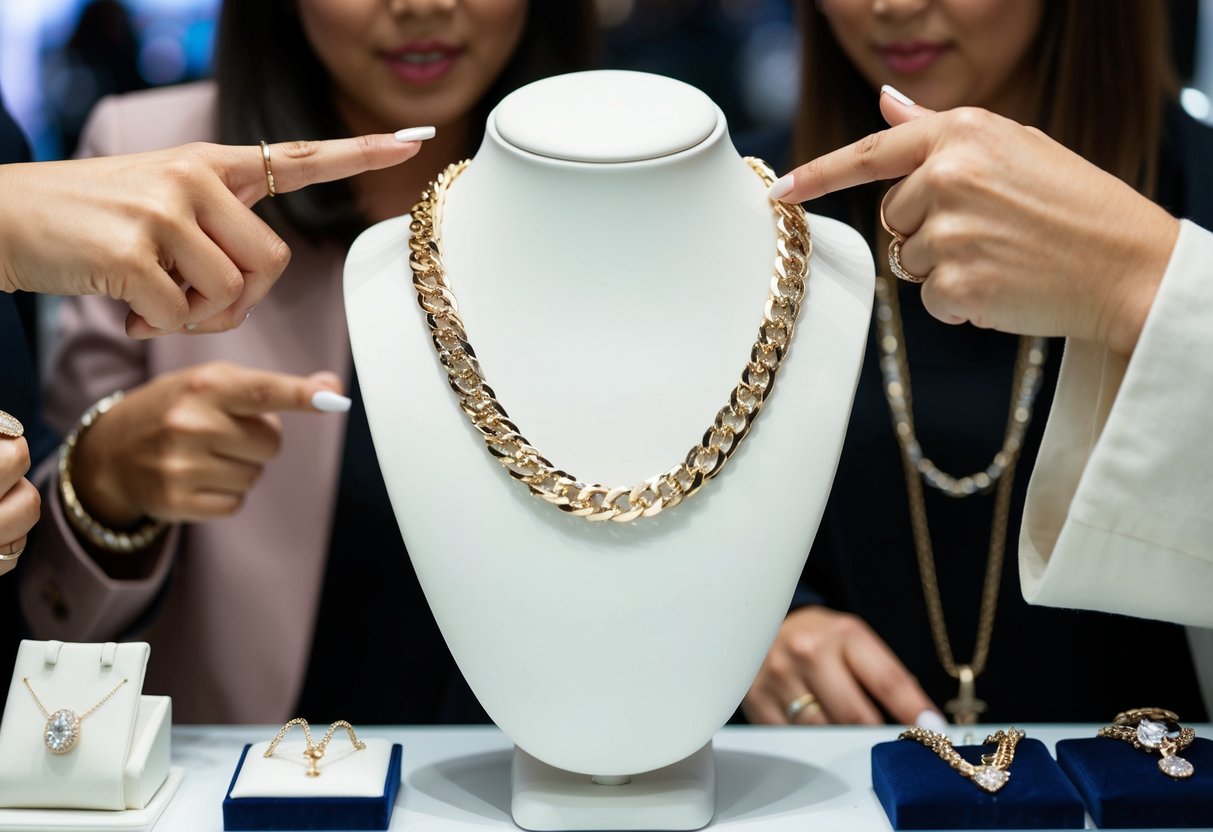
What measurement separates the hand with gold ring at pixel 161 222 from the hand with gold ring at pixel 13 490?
116 mm

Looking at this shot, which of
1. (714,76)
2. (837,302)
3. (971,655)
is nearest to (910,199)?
(837,302)

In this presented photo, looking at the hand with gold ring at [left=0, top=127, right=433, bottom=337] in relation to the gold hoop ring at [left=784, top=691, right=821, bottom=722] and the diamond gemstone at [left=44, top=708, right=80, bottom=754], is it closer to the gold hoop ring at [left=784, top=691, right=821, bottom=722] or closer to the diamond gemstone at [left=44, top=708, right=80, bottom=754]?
the diamond gemstone at [left=44, top=708, right=80, bottom=754]

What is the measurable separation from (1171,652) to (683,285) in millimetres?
887

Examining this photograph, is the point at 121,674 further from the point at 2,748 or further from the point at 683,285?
the point at 683,285

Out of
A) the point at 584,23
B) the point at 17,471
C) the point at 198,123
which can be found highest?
the point at 584,23

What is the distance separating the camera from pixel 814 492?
3.24 ft

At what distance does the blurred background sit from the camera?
155cm

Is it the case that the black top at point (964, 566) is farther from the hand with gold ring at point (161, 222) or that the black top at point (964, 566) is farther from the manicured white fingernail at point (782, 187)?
the hand with gold ring at point (161, 222)

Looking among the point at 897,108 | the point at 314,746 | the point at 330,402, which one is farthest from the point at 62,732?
the point at 897,108

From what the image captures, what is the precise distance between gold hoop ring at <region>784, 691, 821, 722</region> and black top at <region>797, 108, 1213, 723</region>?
4.7 inches

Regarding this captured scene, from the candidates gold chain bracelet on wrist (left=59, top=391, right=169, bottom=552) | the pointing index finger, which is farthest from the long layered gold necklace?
gold chain bracelet on wrist (left=59, top=391, right=169, bottom=552)

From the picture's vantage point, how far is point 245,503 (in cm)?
158

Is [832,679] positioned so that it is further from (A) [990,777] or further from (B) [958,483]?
(A) [990,777]

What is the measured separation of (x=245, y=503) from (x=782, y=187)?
32.2 inches
